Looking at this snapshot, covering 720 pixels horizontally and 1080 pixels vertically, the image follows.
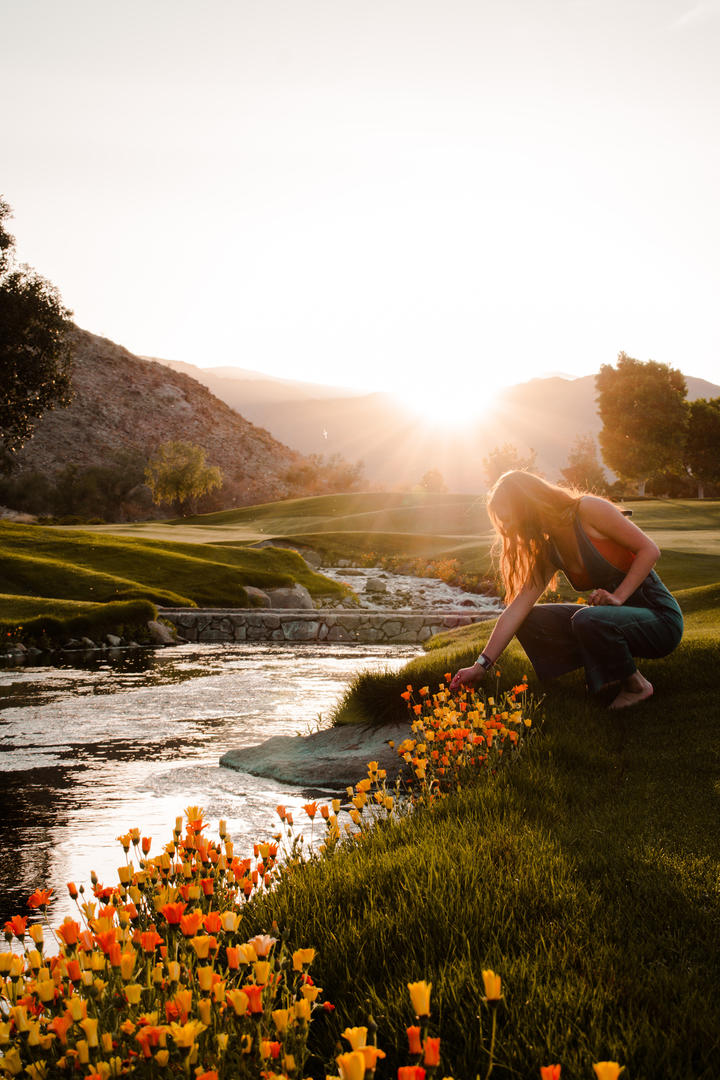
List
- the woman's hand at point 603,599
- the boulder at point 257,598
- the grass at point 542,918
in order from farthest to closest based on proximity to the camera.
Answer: the boulder at point 257,598
the woman's hand at point 603,599
the grass at point 542,918

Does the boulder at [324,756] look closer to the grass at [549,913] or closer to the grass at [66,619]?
the grass at [549,913]

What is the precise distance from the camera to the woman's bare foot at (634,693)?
7.18 meters

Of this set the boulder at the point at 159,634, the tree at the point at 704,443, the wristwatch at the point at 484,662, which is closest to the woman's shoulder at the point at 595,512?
the wristwatch at the point at 484,662

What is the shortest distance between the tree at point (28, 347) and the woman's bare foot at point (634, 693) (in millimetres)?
28023

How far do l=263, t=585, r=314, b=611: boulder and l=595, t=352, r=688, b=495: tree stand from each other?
47461mm

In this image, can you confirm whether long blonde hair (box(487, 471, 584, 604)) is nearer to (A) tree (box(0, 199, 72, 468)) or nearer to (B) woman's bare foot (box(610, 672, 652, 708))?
(B) woman's bare foot (box(610, 672, 652, 708))

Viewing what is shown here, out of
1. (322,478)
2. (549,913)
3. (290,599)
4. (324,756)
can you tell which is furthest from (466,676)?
(322,478)

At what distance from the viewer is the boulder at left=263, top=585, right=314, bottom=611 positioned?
29531 millimetres

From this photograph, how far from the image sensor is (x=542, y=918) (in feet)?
11.3

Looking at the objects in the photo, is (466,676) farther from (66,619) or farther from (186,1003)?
(66,619)

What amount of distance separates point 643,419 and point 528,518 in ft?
221

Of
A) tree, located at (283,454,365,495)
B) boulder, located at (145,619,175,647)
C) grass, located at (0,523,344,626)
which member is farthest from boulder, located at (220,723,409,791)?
tree, located at (283,454,365,495)

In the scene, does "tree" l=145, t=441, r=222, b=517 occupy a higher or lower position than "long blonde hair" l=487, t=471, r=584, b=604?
higher

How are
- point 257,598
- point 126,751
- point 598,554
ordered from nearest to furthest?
1. point 598,554
2. point 126,751
3. point 257,598
